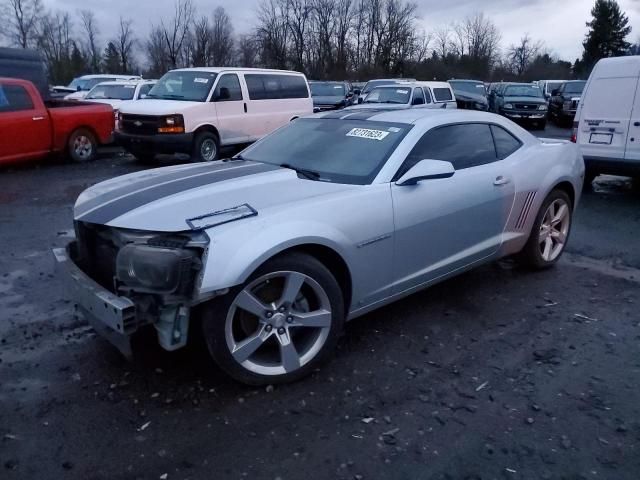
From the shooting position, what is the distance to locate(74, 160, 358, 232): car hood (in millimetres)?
3086

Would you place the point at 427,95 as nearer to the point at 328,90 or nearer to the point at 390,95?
the point at 390,95

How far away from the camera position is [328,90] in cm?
2022

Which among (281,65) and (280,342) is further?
(281,65)

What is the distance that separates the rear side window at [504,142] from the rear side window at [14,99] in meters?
9.03

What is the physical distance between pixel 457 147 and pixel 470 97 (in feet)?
58.8

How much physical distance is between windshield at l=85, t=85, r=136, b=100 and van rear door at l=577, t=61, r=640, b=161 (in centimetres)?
1177

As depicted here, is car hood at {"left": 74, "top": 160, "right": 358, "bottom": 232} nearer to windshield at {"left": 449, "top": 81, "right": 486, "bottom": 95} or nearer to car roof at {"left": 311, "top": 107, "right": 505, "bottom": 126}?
car roof at {"left": 311, "top": 107, "right": 505, "bottom": 126}

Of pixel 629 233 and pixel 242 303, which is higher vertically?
pixel 242 303

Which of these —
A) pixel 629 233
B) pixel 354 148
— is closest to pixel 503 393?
pixel 354 148

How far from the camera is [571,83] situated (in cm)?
2516

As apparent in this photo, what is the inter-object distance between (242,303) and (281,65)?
54.0m

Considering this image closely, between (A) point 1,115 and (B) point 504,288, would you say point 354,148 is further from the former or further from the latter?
(A) point 1,115

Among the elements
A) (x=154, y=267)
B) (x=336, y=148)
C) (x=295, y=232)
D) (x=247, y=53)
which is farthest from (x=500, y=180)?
(x=247, y=53)

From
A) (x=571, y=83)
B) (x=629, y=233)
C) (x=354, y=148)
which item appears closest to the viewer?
(x=354, y=148)
